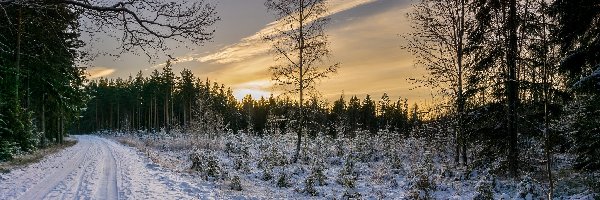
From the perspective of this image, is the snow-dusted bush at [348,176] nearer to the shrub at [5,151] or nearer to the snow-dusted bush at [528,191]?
the snow-dusted bush at [528,191]

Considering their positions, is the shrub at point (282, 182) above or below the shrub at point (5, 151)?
below

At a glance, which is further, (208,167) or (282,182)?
(208,167)

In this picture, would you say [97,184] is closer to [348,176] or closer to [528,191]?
[348,176]

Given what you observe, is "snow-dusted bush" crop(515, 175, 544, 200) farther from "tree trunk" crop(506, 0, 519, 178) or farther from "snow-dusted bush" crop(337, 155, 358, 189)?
"snow-dusted bush" crop(337, 155, 358, 189)

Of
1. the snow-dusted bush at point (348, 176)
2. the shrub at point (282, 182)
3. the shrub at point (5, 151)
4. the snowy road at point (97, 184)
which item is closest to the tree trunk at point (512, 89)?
the snow-dusted bush at point (348, 176)

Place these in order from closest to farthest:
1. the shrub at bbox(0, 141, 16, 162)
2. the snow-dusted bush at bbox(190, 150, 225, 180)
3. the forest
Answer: the forest
the snow-dusted bush at bbox(190, 150, 225, 180)
the shrub at bbox(0, 141, 16, 162)

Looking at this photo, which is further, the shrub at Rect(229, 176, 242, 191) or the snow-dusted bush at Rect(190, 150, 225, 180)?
the snow-dusted bush at Rect(190, 150, 225, 180)

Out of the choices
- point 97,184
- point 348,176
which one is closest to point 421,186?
point 348,176

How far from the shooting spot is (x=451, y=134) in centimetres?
1883

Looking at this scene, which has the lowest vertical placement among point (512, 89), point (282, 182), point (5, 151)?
point (282, 182)

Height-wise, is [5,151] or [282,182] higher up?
[5,151]

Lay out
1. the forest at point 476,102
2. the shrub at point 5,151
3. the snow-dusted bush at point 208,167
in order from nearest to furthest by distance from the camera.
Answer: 1. the forest at point 476,102
2. the snow-dusted bush at point 208,167
3. the shrub at point 5,151

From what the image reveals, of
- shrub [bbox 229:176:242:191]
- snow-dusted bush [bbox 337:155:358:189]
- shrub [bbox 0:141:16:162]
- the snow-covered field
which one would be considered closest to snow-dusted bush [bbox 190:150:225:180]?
the snow-covered field

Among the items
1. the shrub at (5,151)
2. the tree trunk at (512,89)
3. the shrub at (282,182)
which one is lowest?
the shrub at (282,182)
